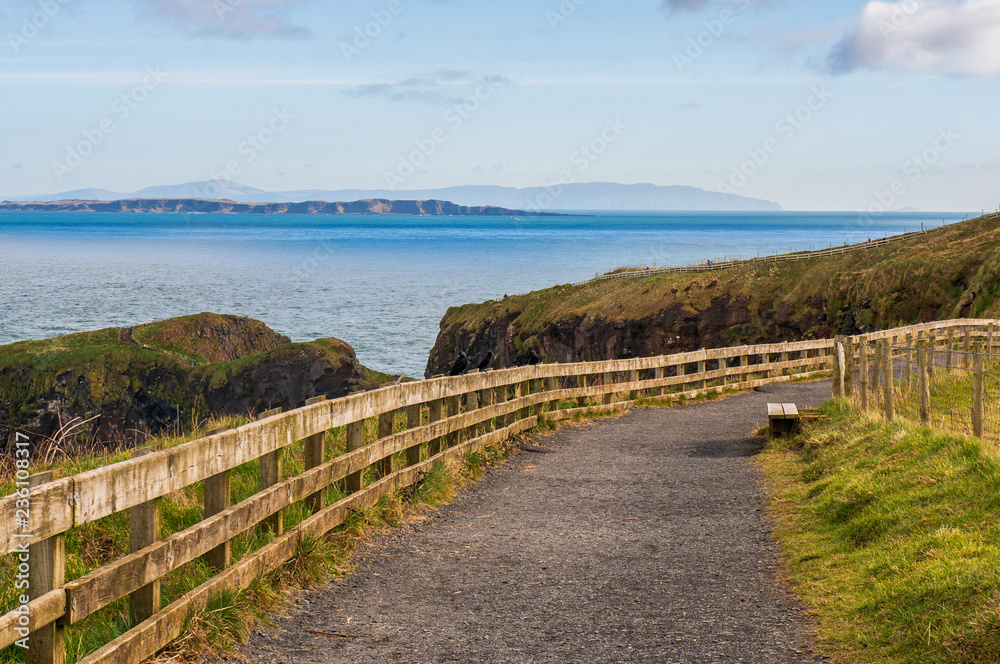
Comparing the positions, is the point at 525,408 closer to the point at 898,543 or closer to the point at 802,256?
the point at 898,543

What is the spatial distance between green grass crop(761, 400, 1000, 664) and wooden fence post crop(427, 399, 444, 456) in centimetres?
376

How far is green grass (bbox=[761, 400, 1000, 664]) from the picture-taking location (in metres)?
5.54

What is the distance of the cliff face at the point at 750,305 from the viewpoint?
44.7 meters

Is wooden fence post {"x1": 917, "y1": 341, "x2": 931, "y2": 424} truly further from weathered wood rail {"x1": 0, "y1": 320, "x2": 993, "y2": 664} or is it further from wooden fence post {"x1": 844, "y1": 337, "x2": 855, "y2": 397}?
weathered wood rail {"x1": 0, "y1": 320, "x2": 993, "y2": 664}

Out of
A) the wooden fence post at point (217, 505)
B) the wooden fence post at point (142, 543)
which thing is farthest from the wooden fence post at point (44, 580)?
the wooden fence post at point (217, 505)

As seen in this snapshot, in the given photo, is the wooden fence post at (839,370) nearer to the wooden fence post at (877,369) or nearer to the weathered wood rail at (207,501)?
the wooden fence post at (877,369)

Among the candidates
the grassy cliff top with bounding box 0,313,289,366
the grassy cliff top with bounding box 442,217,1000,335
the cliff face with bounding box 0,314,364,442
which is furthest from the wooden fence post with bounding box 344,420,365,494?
the grassy cliff top with bounding box 0,313,289,366

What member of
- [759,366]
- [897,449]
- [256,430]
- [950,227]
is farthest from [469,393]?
[950,227]

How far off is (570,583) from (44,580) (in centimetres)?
412

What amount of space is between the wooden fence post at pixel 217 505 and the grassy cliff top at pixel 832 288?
3526cm

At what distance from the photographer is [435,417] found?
10516 mm

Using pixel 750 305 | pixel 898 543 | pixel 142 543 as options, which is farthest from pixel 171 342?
pixel 142 543

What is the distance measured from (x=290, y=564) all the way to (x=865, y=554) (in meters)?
4.44

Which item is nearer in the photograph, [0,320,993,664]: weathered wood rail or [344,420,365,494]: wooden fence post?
[0,320,993,664]: weathered wood rail
